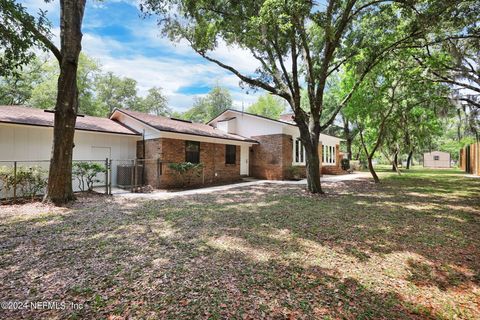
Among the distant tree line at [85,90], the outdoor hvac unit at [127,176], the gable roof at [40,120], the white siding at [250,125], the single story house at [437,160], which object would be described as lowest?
the outdoor hvac unit at [127,176]

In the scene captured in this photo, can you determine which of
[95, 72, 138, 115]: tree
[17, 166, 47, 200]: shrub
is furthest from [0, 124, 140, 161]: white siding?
[95, 72, 138, 115]: tree

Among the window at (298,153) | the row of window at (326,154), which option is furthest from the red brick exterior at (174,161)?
the row of window at (326,154)

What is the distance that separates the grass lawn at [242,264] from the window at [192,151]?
6842 mm

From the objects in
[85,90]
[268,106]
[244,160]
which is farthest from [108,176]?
[268,106]

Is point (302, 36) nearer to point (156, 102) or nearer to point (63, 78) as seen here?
point (63, 78)

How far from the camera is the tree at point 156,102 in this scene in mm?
40625

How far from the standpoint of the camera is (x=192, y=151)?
13602 millimetres

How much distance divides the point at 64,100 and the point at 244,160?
11.7 m

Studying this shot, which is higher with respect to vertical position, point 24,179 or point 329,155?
point 329,155

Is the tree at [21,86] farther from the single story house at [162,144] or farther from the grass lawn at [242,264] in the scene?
the grass lawn at [242,264]

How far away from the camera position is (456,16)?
26.5 ft

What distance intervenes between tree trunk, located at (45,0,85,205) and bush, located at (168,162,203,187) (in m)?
4.99

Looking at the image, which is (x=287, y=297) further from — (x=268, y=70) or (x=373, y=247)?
(x=268, y=70)

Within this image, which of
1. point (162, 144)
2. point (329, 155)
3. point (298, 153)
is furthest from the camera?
point (329, 155)
